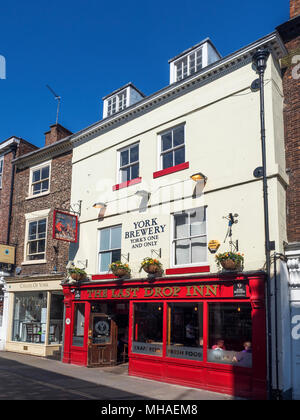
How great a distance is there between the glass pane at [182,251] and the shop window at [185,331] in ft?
4.12

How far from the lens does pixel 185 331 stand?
36.0 ft

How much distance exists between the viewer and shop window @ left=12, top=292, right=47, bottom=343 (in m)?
16.2

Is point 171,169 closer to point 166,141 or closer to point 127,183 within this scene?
point 166,141

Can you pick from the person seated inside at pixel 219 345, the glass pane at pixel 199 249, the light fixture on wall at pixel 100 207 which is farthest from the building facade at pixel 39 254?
the person seated inside at pixel 219 345

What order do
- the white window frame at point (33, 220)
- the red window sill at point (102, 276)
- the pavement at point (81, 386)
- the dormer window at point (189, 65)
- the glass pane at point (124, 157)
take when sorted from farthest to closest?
the white window frame at point (33, 220) < the glass pane at point (124, 157) < the dormer window at point (189, 65) < the red window sill at point (102, 276) < the pavement at point (81, 386)

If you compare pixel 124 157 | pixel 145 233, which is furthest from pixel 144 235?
pixel 124 157

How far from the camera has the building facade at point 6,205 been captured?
1772cm

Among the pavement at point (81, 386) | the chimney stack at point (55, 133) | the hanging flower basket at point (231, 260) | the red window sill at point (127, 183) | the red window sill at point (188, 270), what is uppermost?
the chimney stack at point (55, 133)

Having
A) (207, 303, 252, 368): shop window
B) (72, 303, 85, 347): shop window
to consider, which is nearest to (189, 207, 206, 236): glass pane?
(207, 303, 252, 368): shop window

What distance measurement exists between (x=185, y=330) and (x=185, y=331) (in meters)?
0.03

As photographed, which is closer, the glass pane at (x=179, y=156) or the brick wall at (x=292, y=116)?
the brick wall at (x=292, y=116)

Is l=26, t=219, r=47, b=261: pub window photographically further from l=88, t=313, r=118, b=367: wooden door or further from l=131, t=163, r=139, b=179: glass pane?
l=131, t=163, r=139, b=179: glass pane

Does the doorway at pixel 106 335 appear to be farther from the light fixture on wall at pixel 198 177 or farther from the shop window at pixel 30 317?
the light fixture on wall at pixel 198 177

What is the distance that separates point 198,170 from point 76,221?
5.60 m
